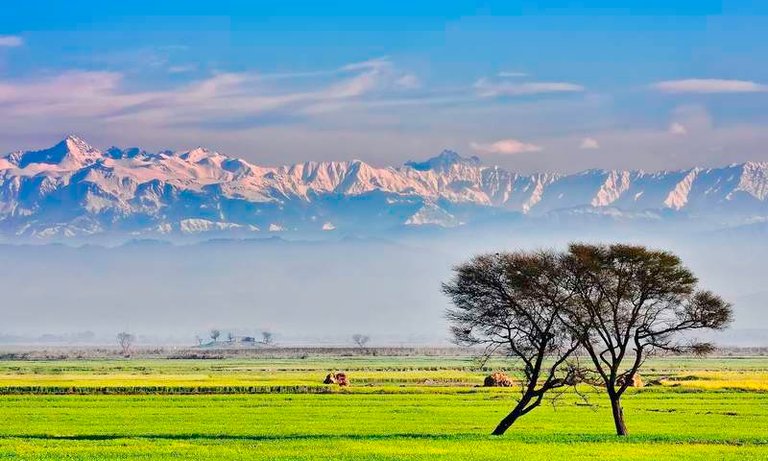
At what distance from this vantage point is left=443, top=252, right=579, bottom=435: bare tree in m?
61.6

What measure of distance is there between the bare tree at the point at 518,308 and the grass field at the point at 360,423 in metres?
3.56

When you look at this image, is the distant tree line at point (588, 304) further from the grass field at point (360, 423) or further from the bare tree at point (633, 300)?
the grass field at point (360, 423)

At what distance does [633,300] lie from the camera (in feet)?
202

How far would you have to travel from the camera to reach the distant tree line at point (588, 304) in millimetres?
61125

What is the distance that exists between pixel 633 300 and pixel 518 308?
5.72 meters

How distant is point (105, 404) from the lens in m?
91.4

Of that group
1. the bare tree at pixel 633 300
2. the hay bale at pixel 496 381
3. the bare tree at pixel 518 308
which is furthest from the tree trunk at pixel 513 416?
the hay bale at pixel 496 381

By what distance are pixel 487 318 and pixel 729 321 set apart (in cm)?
1191

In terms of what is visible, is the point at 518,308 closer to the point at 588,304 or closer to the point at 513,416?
the point at 588,304

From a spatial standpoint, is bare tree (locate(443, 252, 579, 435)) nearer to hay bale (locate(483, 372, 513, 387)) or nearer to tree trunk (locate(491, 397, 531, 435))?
tree trunk (locate(491, 397, 531, 435))

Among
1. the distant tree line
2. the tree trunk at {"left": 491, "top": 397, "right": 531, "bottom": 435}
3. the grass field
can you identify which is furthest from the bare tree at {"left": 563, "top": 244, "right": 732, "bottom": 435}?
the grass field

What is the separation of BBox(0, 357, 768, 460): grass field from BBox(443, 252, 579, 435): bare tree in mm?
3564

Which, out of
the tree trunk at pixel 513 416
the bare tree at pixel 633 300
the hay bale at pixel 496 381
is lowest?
the hay bale at pixel 496 381

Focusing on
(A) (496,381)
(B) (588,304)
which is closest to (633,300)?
(B) (588,304)
